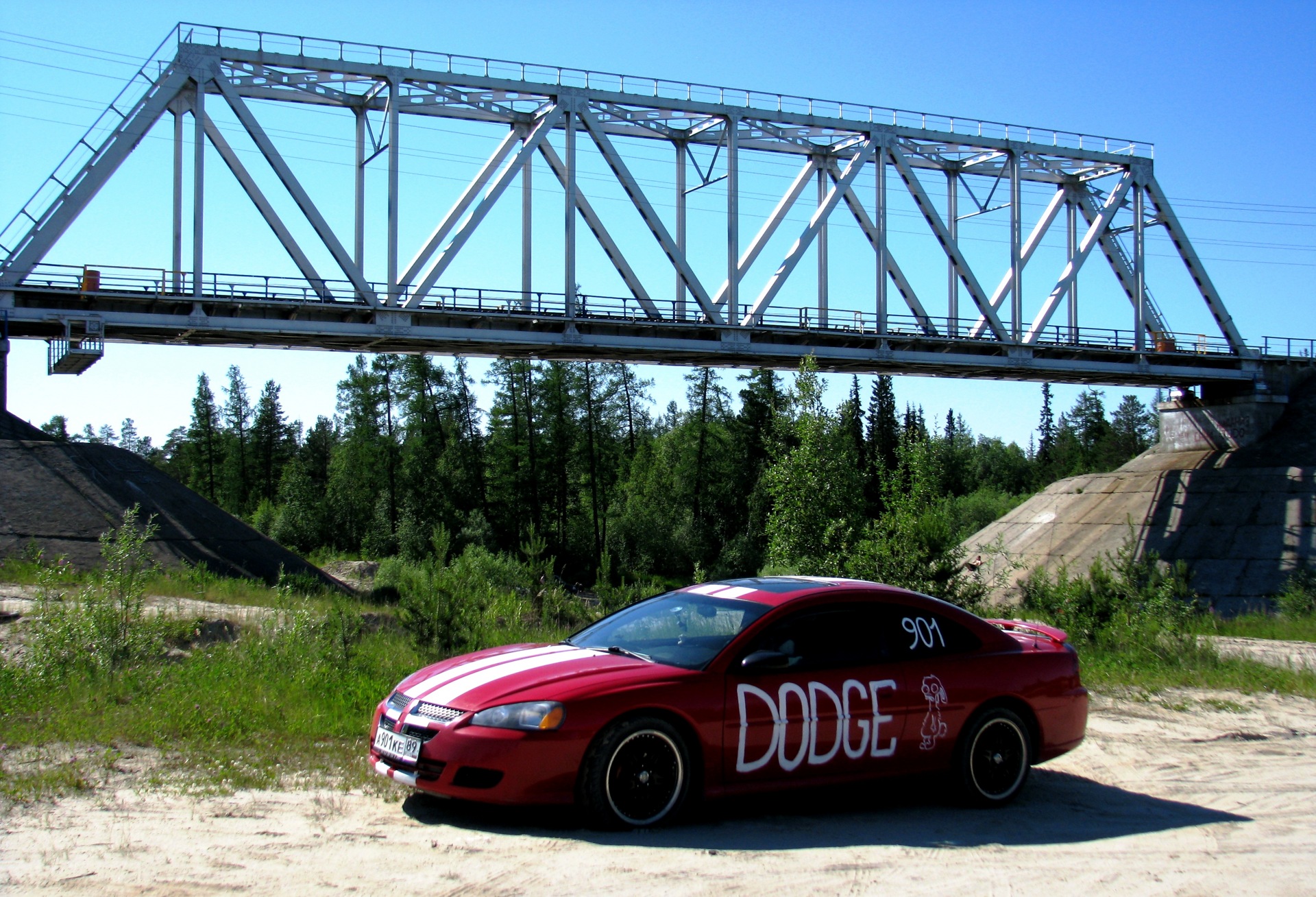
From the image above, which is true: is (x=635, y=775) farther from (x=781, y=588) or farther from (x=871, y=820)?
(x=781, y=588)

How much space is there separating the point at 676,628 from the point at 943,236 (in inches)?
1417

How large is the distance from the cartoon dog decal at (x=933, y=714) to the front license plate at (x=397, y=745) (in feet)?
11.1

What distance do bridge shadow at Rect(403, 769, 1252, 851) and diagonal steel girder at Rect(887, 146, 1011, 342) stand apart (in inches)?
1375

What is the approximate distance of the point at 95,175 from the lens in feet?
98.5

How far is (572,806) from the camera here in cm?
621

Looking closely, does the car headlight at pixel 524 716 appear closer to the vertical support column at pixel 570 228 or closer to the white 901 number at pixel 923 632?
the white 901 number at pixel 923 632

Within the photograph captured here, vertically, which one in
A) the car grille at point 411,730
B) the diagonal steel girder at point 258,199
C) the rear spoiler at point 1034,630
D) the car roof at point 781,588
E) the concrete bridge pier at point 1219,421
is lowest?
the car grille at point 411,730

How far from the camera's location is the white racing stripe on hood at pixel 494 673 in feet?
21.5

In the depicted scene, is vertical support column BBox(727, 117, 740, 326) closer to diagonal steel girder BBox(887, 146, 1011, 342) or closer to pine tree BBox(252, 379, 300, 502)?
diagonal steel girder BBox(887, 146, 1011, 342)

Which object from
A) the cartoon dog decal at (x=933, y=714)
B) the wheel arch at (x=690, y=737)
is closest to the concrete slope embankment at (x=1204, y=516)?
the cartoon dog decal at (x=933, y=714)

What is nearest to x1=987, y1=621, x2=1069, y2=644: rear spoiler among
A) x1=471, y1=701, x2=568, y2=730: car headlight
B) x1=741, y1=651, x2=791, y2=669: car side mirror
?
x1=741, y1=651, x2=791, y2=669: car side mirror

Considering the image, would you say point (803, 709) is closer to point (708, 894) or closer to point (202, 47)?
point (708, 894)

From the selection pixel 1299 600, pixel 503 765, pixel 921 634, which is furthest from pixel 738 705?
pixel 1299 600

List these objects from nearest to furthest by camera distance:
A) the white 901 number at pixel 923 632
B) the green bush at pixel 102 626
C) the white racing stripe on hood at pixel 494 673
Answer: the white racing stripe on hood at pixel 494 673, the white 901 number at pixel 923 632, the green bush at pixel 102 626
